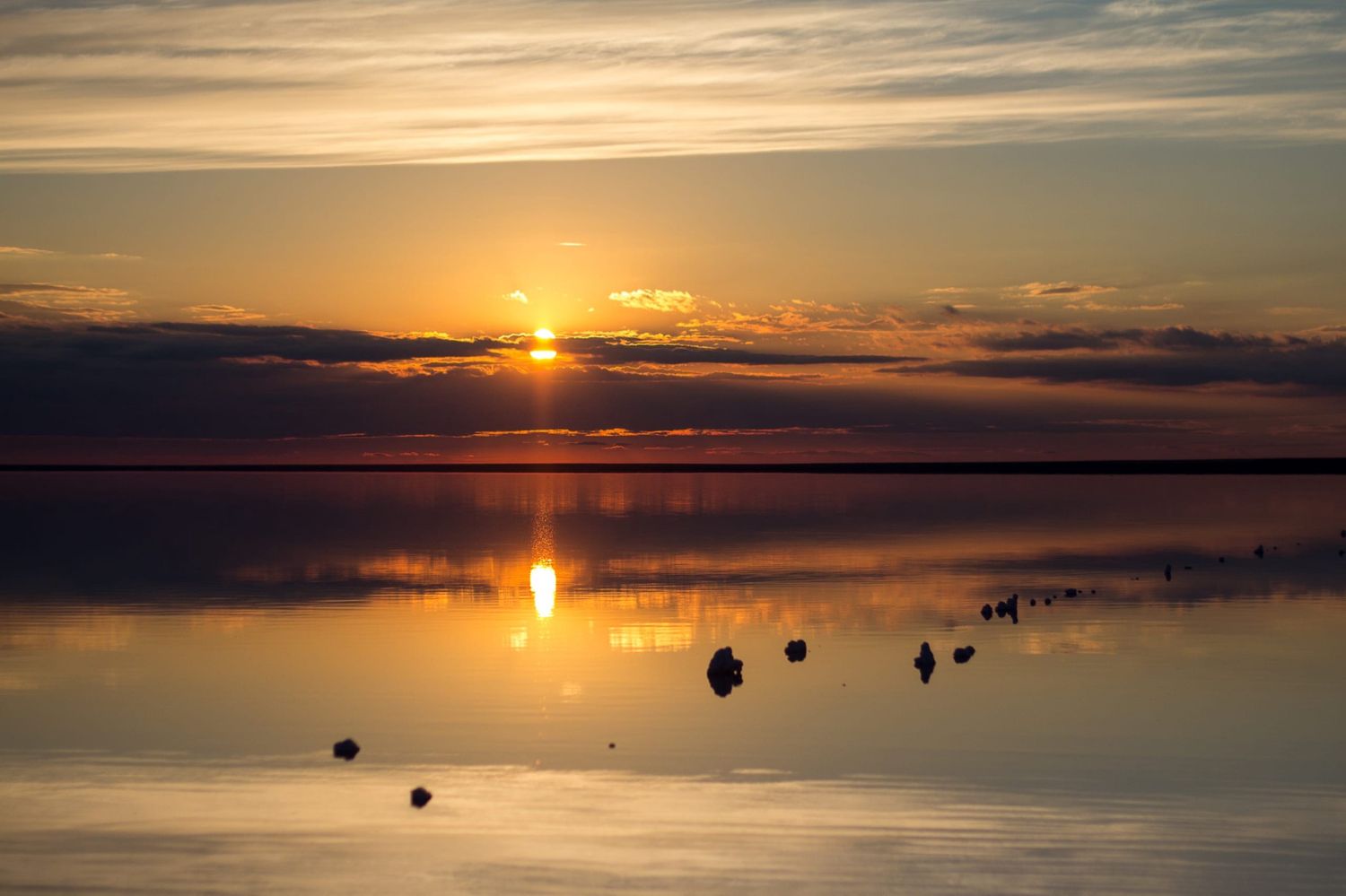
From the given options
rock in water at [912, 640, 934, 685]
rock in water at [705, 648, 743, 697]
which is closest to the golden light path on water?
rock in water at [705, 648, 743, 697]

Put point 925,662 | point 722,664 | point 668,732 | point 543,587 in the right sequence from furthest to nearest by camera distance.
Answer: point 543,587 → point 925,662 → point 722,664 → point 668,732

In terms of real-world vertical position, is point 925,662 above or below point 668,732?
above

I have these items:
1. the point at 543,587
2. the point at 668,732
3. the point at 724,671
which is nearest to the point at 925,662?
the point at 724,671

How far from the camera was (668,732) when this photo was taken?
67.3 ft

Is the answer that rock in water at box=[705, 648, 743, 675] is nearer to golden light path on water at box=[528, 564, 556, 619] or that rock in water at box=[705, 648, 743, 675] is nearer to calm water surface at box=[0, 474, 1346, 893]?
calm water surface at box=[0, 474, 1346, 893]

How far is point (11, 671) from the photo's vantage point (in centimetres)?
2558

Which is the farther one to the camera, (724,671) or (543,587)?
(543,587)

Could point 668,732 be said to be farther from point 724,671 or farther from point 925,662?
point 925,662

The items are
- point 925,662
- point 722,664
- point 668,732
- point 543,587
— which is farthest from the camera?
point 543,587

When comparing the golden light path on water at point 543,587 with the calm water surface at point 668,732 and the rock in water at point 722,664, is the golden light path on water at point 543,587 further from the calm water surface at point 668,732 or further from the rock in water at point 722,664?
the rock in water at point 722,664

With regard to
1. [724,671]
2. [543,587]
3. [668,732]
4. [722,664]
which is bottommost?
[668,732]

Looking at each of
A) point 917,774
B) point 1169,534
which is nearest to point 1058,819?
point 917,774

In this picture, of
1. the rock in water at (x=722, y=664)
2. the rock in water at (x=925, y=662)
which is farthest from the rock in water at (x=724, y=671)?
the rock in water at (x=925, y=662)

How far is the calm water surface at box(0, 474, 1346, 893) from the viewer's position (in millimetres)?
14484
